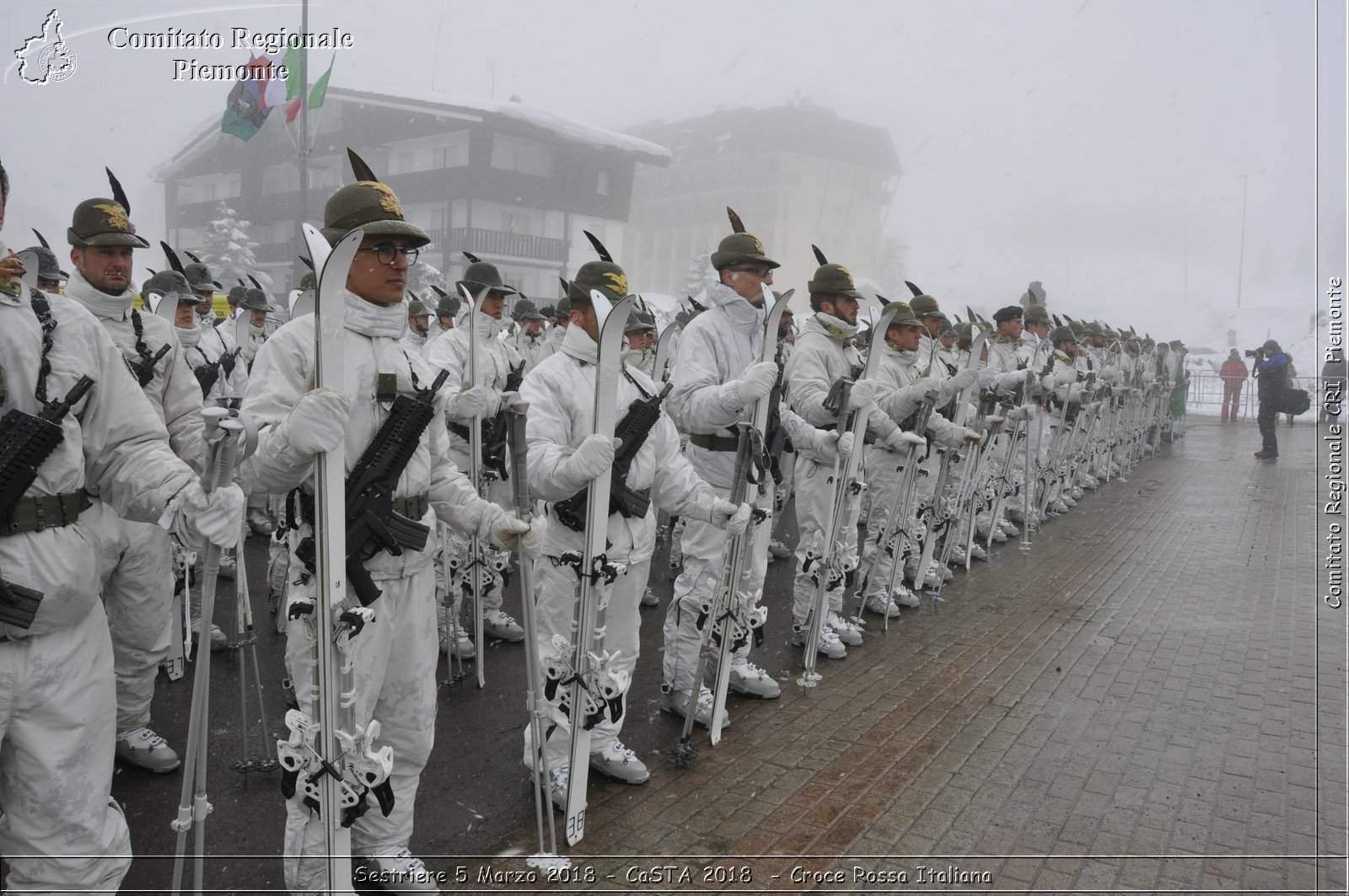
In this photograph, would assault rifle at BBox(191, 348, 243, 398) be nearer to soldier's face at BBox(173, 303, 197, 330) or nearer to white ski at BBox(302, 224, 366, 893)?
soldier's face at BBox(173, 303, 197, 330)

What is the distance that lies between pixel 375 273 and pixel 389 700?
5.02 ft

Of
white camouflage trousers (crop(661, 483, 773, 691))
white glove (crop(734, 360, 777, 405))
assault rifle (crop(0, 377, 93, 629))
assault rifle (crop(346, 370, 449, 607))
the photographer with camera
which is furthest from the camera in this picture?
the photographer with camera

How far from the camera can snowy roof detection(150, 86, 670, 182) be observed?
2622 centimetres

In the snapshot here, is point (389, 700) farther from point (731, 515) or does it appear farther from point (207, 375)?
point (207, 375)

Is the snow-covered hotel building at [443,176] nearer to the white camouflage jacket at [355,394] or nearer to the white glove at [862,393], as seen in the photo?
the white glove at [862,393]

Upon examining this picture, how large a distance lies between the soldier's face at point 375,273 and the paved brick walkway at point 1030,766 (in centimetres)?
229

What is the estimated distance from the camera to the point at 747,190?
144ft

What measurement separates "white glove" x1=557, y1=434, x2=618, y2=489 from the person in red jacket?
3011cm

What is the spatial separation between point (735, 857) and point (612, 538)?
1469 millimetres

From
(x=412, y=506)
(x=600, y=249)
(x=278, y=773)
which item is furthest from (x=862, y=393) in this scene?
(x=278, y=773)

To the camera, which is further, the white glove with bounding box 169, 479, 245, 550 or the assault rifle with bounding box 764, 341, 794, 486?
the assault rifle with bounding box 764, 341, 794, 486

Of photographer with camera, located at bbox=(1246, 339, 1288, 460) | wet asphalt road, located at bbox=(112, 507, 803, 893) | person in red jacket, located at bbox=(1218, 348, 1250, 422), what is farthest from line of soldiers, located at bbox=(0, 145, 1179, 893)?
person in red jacket, located at bbox=(1218, 348, 1250, 422)

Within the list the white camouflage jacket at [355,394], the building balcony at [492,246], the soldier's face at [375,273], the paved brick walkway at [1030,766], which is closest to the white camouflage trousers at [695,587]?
the paved brick walkway at [1030,766]

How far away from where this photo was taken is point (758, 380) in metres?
4.58
